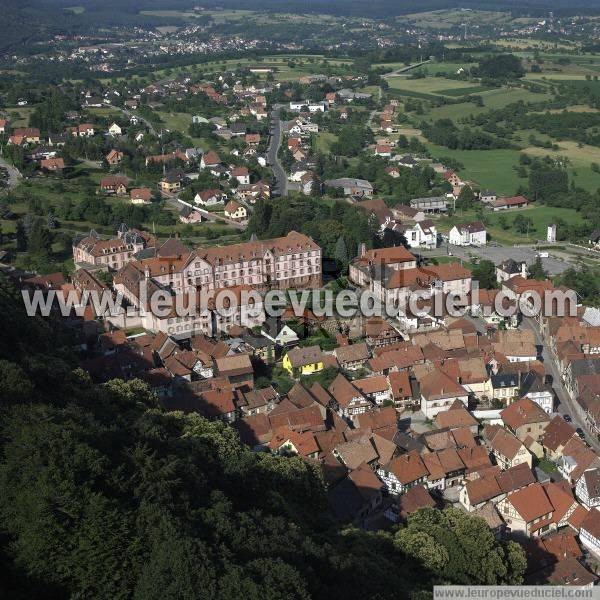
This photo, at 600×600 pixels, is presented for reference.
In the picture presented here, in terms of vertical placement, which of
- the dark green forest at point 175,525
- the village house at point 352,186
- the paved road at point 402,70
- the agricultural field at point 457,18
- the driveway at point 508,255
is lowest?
the agricultural field at point 457,18

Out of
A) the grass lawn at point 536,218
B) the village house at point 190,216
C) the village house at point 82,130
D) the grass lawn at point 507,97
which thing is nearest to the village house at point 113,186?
the village house at point 190,216

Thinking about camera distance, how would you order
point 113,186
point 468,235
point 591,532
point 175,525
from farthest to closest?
point 113,186 → point 468,235 → point 591,532 → point 175,525

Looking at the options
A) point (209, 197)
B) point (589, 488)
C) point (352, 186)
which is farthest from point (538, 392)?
point (352, 186)

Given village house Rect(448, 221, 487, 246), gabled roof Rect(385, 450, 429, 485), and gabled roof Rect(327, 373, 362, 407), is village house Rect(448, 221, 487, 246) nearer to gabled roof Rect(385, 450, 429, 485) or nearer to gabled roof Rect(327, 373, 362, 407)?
gabled roof Rect(327, 373, 362, 407)

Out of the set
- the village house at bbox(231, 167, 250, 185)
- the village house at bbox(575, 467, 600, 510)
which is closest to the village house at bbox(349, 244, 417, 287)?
the village house at bbox(575, 467, 600, 510)

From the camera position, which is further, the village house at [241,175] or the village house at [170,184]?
the village house at [241,175]

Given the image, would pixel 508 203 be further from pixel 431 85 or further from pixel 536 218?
pixel 431 85

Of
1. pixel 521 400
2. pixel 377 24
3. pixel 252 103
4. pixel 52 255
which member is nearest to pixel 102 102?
pixel 252 103

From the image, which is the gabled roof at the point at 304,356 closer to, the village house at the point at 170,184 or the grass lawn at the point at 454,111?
the village house at the point at 170,184
